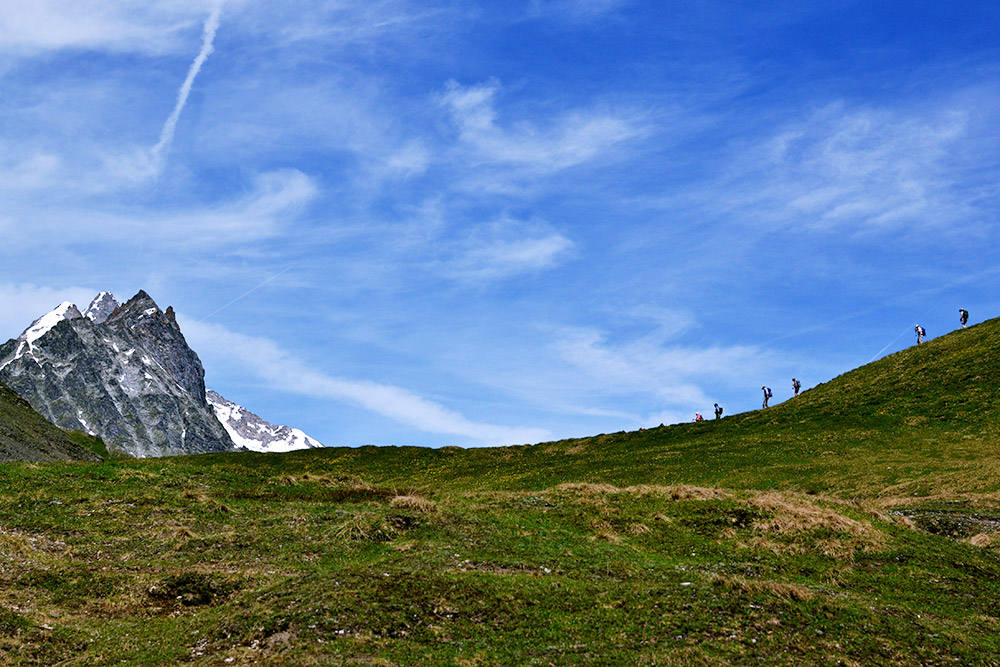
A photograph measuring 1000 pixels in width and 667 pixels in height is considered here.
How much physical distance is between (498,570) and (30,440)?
61685mm

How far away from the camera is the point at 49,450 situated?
7481 cm

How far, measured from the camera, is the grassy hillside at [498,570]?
2275cm

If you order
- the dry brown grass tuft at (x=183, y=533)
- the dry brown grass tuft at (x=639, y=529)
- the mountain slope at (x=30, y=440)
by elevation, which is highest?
the mountain slope at (x=30, y=440)

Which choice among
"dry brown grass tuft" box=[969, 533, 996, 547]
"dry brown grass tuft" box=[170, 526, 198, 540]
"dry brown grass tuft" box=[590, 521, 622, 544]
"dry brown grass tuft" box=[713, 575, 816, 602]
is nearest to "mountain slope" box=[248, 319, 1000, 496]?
"dry brown grass tuft" box=[969, 533, 996, 547]

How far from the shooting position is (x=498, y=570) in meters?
29.9

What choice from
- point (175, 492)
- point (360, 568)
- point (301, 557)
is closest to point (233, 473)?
point (175, 492)

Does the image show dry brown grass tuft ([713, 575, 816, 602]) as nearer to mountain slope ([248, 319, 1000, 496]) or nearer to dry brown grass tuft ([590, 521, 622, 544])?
dry brown grass tuft ([590, 521, 622, 544])

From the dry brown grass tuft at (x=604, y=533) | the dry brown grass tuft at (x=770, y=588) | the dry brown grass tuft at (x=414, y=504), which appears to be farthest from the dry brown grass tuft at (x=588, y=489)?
the dry brown grass tuft at (x=770, y=588)

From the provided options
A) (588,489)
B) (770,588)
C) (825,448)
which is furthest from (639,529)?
(825,448)

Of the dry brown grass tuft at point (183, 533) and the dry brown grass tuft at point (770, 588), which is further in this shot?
the dry brown grass tuft at point (183, 533)

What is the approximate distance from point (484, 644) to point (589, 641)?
3072mm

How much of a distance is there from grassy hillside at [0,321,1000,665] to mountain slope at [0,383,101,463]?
2234cm

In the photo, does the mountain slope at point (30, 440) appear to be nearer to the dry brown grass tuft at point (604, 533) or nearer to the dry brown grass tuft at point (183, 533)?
the dry brown grass tuft at point (183, 533)

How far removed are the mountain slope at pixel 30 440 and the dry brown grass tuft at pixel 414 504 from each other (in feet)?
122
